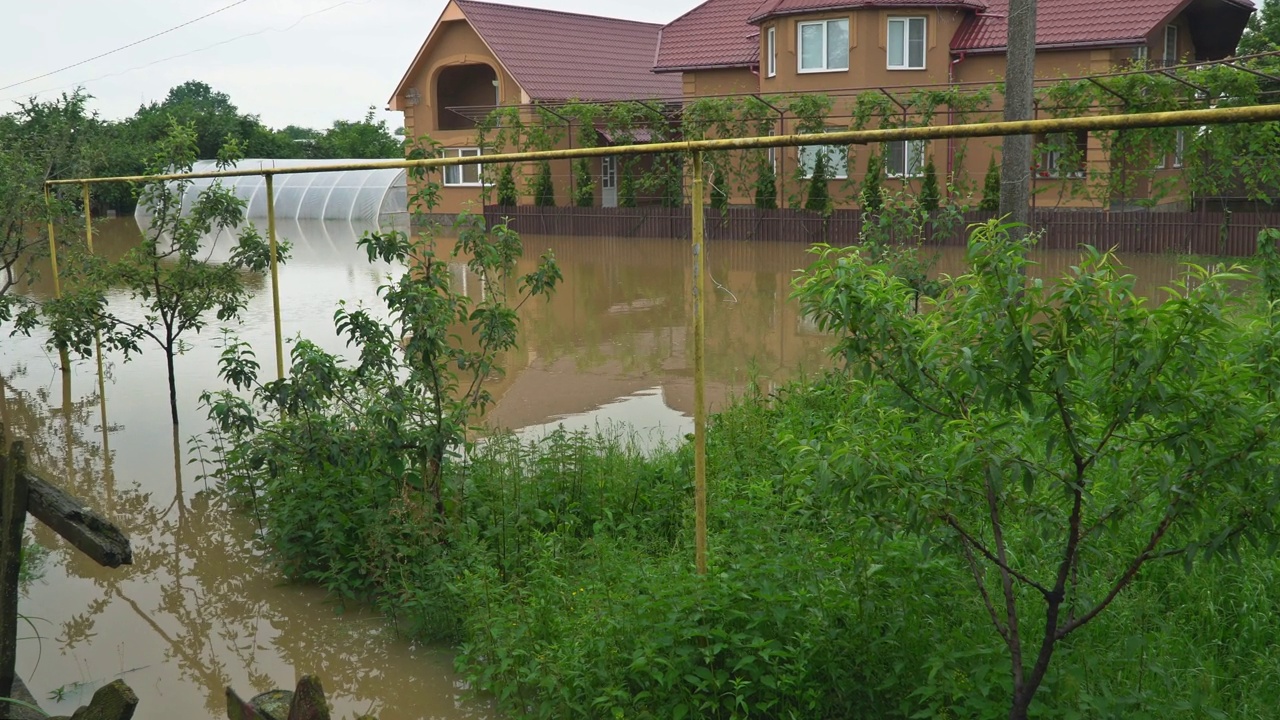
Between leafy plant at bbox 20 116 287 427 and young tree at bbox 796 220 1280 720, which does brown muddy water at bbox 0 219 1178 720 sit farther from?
young tree at bbox 796 220 1280 720

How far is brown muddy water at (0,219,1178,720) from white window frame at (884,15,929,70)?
31.8 feet

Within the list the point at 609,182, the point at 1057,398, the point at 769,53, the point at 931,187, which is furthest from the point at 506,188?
the point at 1057,398

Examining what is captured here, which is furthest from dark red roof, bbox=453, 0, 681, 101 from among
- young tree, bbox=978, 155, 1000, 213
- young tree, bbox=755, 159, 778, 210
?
young tree, bbox=978, 155, 1000, 213

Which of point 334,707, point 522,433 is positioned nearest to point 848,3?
point 522,433

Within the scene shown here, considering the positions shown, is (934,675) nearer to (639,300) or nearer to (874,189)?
(639,300)

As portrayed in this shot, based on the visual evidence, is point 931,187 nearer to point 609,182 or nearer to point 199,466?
point 609,182

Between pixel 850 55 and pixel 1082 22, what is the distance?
5749mm

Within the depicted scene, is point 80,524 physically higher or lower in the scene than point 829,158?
lower

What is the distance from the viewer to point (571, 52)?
133ft

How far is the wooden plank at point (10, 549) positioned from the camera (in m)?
3.87

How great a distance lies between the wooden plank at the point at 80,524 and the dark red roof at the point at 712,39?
1268 inches

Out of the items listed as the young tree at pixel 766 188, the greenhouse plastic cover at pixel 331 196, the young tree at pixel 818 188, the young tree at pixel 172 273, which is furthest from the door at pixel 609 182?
the young tree at pixel 172 273

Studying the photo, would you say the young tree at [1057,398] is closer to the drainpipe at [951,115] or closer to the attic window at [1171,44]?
the drainpipe at [951,115]

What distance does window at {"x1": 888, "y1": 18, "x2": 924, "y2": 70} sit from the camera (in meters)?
29.8
